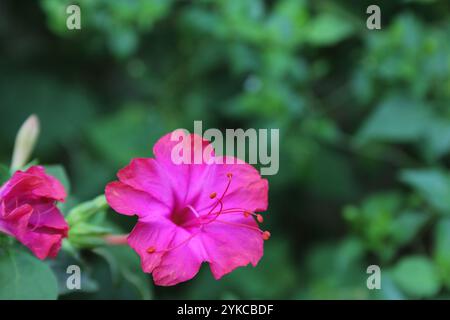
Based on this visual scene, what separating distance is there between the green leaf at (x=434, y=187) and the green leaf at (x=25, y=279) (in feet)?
3.06

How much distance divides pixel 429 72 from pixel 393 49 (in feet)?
→ 0.38

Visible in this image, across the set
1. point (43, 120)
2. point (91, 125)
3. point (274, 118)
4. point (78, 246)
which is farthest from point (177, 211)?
point (43, 120)

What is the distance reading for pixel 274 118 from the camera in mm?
1931

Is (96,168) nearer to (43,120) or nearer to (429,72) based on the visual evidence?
(43,120)

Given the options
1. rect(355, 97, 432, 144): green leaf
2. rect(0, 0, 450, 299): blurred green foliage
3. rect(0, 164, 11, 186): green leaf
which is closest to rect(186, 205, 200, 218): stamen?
rect(0, 164, 11, 186): green leaf

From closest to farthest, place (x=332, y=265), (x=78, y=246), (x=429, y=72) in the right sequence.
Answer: (x=78, y=246) → (x=429, y=72) → (x=332, y=265)

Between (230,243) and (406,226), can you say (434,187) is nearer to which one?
(406,226)

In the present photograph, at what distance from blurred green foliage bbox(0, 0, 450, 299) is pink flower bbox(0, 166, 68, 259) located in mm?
454

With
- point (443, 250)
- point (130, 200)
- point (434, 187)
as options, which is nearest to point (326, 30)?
point (434, 187)

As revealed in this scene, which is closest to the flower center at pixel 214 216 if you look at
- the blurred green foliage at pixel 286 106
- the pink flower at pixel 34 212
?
the pink flower at pixel 34 212

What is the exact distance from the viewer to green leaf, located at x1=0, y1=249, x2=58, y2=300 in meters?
1.00

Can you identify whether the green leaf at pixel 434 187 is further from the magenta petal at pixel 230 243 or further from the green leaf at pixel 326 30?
the magenta petal at pixel 230 243

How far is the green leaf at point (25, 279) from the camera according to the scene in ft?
3.27

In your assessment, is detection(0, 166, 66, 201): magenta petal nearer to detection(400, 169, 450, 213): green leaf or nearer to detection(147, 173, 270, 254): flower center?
detection(147, 173, 270, 254): flower center
